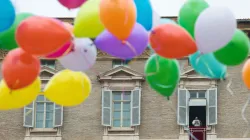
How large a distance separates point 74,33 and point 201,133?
68.2ft

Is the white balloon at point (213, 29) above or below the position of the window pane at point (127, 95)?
below

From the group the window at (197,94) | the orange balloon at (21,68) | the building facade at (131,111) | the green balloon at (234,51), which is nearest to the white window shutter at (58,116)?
the building facade at (131,111)

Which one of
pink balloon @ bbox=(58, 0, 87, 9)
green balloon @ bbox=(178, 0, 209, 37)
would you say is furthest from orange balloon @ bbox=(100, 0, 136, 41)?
green balloon @ bbox=(178, 0, 209, 37)

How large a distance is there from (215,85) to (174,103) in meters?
1.41

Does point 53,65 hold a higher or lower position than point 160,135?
higher

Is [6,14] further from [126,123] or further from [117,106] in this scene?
[126,123]

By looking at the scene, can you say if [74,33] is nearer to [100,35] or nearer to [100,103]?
[100,35]

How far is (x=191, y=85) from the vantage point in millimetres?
34188

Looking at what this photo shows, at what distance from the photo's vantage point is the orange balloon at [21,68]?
1317 centimetres

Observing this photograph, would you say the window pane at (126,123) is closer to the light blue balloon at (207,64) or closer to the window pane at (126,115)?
the window pane at (126,115)

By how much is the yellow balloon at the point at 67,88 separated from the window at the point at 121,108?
2022 centimetres

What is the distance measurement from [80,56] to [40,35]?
0.82 meters

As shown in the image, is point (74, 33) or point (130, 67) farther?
point (130, 67)

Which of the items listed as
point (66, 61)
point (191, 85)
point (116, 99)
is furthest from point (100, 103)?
point (66, 61)
